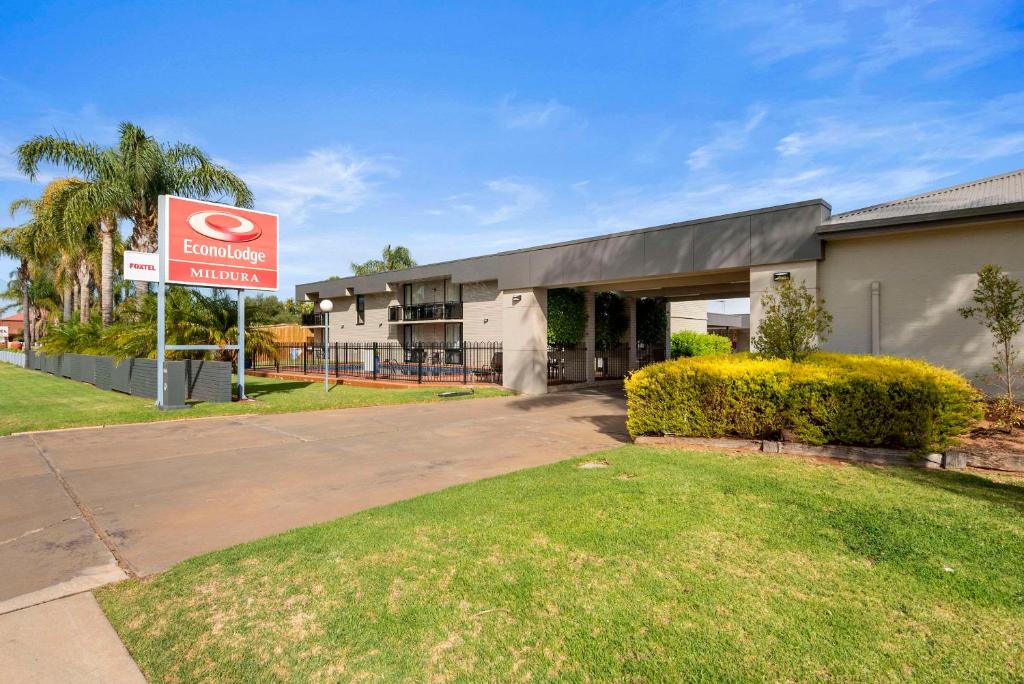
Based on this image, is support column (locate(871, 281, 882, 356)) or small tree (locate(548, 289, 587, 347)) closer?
support column (locate(871, 281, 882, 356))

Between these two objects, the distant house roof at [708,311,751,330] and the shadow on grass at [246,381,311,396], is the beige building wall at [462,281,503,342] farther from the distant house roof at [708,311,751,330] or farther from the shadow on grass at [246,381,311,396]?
the distant house roof at [708,311,751,330]

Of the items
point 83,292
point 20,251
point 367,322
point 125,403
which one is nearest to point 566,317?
point 125,403

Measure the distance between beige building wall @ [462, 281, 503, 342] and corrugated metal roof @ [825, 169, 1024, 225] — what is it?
14.1m

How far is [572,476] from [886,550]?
9.69ft

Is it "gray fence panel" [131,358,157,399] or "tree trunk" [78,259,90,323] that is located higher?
"tree trunk" [78,259,90,323]

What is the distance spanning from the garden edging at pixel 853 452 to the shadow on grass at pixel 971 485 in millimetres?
205

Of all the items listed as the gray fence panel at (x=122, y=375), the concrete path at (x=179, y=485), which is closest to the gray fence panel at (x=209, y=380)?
the gray fence panel at (x=122, y=375)

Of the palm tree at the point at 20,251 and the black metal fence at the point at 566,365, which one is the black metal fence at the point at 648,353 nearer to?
the black metal fence at the point at 566,365

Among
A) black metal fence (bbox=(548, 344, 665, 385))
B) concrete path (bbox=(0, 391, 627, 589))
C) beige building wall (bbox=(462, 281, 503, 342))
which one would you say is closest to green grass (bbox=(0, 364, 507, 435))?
concrete path (bbox=(0, 391, 627, 589))

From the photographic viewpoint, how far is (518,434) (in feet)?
30.4

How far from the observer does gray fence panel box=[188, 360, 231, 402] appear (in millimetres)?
13859

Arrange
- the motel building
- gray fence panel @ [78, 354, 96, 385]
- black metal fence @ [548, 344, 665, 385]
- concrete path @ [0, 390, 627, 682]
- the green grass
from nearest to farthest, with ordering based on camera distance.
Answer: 1. concrete path @ [0, 390, 627, 682]
2. the motel building
3. the green grass
4. black metal fence @ [548, 344, 665, 385]
5. gray fence panel @ [78, 354, 96, 385]

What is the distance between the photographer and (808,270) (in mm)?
10430

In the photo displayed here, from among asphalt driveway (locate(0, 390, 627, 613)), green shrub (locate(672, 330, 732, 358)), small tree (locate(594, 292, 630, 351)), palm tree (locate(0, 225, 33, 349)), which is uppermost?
palm tree (locate(0, 225, 33, 349))
